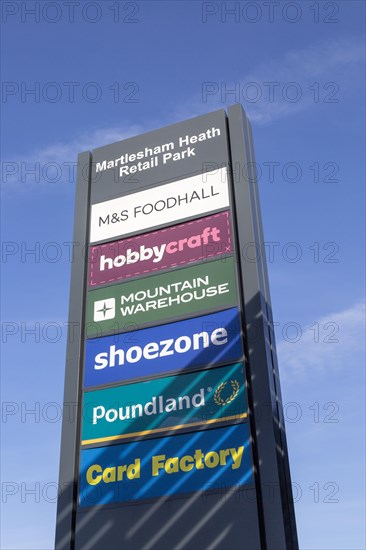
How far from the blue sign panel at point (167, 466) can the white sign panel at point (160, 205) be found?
163 inches

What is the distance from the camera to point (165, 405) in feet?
34.8

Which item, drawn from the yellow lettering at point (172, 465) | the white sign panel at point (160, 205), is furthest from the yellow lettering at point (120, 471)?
the white sign panel at point (160, 205)

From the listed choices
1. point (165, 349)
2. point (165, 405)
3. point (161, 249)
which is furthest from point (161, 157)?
point (165, 405)

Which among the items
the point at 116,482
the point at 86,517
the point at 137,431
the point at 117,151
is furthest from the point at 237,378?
the point at 117,151

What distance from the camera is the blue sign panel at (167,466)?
382 inches

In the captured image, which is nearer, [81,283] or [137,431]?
[137,431]

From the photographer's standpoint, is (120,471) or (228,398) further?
(120,471)

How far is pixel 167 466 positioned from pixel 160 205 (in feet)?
16.2

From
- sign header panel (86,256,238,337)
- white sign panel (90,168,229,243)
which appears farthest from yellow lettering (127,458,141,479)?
white sign panel (90,168,229,243)

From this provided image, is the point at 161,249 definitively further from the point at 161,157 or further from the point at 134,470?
the point at 134,470

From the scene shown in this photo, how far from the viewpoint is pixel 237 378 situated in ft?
33.8

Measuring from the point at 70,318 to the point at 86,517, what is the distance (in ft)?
11.8

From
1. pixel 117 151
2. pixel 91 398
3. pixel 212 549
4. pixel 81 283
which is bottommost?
pixel 212 549

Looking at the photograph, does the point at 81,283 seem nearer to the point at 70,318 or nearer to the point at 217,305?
the point at 70,318
